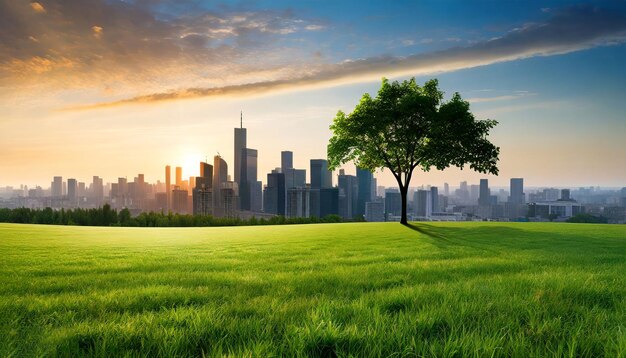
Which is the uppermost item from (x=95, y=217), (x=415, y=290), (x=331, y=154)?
(x=331, y=154)

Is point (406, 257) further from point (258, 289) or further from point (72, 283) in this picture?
point (72, 283)

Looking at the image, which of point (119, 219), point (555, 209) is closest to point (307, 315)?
Answer: point (119, 219)

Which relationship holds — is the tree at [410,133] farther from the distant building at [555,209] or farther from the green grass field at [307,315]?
the distant building at [555,209]

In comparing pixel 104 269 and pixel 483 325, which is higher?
pixel 483 325

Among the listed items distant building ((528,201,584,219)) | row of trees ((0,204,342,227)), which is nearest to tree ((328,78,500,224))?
row of trees ((0,204,342,227))

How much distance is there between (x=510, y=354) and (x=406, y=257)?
8.24 meters

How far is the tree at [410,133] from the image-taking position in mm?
33206

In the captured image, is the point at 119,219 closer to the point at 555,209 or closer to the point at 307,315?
the point at 307,315

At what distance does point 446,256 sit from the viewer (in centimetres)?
1175

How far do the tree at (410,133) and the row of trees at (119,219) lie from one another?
976 inches

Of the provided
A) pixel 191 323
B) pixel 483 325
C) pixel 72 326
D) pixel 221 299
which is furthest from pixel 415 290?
pixel 72 326

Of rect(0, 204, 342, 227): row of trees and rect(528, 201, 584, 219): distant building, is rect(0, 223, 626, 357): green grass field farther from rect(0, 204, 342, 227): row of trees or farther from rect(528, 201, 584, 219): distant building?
rect(528, 201, 584, 219): distant building

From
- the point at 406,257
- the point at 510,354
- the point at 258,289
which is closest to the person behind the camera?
the point at 510,354

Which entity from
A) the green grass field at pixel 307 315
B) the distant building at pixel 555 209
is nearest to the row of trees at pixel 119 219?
the green grass field at pixel 307 315
